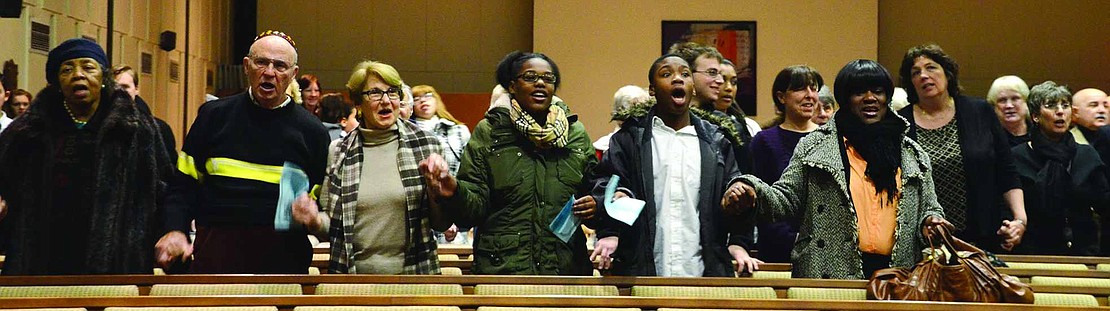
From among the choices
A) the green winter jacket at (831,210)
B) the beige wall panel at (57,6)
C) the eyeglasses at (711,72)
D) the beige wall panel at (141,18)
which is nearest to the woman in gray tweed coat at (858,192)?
the green winter jacket at (831,210)

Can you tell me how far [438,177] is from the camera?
3246 mm

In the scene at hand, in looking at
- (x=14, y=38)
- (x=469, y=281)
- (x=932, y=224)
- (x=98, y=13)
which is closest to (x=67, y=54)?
(x=469, y=281)

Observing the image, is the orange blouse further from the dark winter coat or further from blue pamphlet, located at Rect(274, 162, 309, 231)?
blue pamphlet, located at Rect(274, 162, 309, 231)

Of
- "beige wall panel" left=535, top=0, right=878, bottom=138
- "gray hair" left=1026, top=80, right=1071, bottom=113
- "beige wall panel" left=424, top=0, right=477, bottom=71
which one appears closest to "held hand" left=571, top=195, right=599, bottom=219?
"gray hair" left=1026, top=80, right=1071, bottom=113

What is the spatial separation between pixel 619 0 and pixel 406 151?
8413mm

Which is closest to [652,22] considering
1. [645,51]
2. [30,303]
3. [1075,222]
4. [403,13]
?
[645,51]

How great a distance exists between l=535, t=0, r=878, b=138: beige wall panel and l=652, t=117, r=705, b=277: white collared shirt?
817 cm

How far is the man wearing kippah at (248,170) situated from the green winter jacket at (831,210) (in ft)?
4.57

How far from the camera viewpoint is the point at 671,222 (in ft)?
11.1

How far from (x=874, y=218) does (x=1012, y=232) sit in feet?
2.29

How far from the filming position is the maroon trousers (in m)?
3.48

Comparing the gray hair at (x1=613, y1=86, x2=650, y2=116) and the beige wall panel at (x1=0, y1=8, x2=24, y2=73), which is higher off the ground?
the beige wall panel at (x1=0, y1=8, x2=24, y2=73)

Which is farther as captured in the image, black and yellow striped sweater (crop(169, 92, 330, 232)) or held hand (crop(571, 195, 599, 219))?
black and yellow striped sweater (crop(169, 92, 330, 232))

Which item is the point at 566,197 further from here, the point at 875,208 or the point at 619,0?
the point at 619,0
